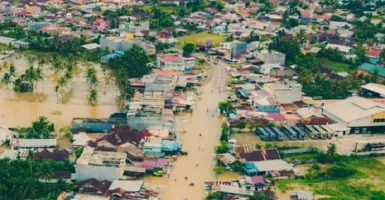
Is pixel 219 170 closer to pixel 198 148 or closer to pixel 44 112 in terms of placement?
pixel 198 148

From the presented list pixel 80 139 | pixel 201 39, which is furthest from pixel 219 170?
pixel 201 39

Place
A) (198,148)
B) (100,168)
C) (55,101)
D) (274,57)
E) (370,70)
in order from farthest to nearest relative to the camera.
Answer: (274,57), (370,70), (55,101), (198,148), (100,168)

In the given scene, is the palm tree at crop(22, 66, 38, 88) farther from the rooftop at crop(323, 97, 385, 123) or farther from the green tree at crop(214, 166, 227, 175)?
the rooftop at crop(323, 97, 385, 123)

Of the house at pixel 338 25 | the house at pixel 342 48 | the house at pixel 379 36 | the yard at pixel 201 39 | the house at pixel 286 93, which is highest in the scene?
the house at pixel 338 25

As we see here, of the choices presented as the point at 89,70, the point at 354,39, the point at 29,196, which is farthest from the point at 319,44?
the point at 29,196

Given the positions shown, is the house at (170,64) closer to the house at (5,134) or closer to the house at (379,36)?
the house at (5,134)

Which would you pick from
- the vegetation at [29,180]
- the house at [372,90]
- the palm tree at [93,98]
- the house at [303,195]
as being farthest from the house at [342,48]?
the vegetation at [29,180]
